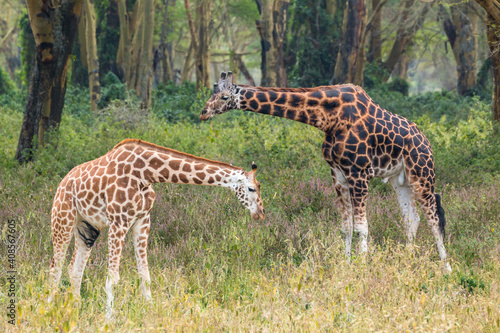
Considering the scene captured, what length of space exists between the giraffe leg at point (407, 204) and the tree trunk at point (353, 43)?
1163 centimetres

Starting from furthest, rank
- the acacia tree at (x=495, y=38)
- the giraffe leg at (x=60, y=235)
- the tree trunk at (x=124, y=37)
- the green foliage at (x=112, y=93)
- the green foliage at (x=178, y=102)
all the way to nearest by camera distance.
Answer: the tree trunk at (x=124, y=37) → the green foliage at (x=112, y=93) → the green foliage at (x=178, y=102) → the acacia tree at (x=495, y=38) → the giraffe leg at (x=60, y=235)

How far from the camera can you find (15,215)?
744 centimetres

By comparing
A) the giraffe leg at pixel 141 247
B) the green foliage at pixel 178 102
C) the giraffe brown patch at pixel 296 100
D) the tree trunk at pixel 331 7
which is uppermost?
the tree trunk at pixel 331 7

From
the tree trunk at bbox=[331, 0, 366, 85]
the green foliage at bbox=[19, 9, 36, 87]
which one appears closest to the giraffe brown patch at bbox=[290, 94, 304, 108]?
the tree trunk at bbox=[331, 0, 366, 85]

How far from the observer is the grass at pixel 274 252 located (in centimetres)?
438

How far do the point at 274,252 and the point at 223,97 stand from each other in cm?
208

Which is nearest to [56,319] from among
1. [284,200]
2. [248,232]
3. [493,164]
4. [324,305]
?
[324,305]

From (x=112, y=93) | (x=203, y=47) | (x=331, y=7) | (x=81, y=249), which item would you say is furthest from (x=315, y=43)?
(x=81, y=249)

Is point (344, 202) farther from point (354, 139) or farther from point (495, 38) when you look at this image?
point (495, 38)

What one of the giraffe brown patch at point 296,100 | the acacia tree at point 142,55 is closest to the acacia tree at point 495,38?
the giraffe brown patch at point 296,100

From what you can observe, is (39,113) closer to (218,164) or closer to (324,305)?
(218,164)

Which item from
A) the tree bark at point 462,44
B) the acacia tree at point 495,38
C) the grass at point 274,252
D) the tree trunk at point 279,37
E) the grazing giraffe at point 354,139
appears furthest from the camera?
the tree bark at point 462,44

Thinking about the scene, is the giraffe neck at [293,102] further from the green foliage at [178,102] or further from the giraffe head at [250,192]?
the green foliage at [178,102]

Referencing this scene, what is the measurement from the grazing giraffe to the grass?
0.42 meters
